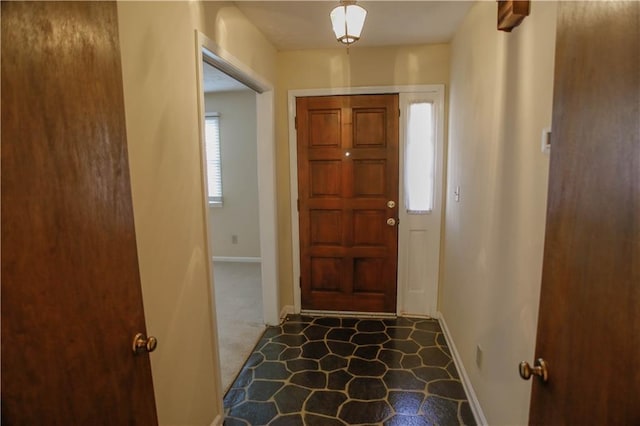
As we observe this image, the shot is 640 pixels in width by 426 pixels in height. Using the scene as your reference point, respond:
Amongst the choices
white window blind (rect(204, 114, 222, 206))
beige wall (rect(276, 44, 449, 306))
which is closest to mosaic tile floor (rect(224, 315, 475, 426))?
beige wall (rect(276, 44, 449, 306))

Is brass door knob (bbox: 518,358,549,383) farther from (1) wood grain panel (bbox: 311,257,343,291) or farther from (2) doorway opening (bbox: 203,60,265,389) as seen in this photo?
(2) doorway opening (bbox: 203,60,265,389)

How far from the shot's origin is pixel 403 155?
316 cm

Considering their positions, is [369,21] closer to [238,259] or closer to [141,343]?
[141,343]

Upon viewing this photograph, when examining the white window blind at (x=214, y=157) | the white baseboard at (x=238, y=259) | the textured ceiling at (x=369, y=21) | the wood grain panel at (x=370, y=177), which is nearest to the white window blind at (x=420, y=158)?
the wood grain panel at (x=370, y=177)

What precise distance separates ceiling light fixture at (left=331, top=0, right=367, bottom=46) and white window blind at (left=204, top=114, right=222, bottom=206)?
11.9 ft

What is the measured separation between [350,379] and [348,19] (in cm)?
233

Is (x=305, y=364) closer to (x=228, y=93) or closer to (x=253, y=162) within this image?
(x=253, y=162)

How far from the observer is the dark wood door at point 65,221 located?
0.64 meters

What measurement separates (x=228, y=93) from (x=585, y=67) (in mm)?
4999

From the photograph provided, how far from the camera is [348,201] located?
3.28m

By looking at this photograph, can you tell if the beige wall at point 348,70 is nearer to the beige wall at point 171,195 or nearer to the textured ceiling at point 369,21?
the textured ceiling at point 369,21

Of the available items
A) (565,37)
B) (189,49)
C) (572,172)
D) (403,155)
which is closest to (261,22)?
(189,49)

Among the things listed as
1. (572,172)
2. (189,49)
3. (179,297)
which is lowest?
(179,297)

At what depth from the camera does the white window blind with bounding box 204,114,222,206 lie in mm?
5203
